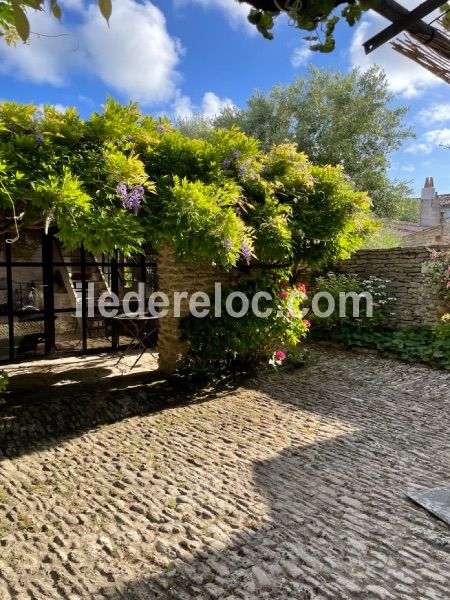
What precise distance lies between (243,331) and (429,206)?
19979 millimetres

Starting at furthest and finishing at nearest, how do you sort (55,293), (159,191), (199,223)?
(55,293), (159,191), (199,223)

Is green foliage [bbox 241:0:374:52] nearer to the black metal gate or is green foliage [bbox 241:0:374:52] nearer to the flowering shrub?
the black metal gate

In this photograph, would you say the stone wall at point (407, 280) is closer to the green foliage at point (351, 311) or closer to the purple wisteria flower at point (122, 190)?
the green foliage at point (351, 311)

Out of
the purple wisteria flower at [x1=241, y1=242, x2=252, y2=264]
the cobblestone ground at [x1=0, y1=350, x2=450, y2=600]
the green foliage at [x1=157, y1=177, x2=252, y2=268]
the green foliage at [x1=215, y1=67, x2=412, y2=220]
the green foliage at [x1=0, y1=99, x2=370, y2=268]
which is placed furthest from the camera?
the green foliage at [x1=215, y1=67, x2=412, y2=220]

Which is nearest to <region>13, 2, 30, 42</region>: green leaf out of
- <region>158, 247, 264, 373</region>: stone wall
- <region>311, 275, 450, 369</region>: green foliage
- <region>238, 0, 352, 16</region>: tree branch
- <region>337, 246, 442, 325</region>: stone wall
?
<region>238, 0, 352, 16</region>: tree branch

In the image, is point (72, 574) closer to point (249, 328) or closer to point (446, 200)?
point (249, 328)

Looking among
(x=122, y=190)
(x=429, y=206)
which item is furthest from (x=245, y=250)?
(x=429, y=206)

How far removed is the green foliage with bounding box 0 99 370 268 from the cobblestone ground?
183 cm

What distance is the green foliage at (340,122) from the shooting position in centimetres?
1154

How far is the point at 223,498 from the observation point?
2758 millimetres

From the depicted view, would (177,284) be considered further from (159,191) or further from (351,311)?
(351,311)

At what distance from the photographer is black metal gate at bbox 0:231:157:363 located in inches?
239

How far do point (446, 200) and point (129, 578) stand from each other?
22.1m

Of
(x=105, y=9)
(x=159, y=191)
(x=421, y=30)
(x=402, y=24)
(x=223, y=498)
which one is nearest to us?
(x=105, y=9)
